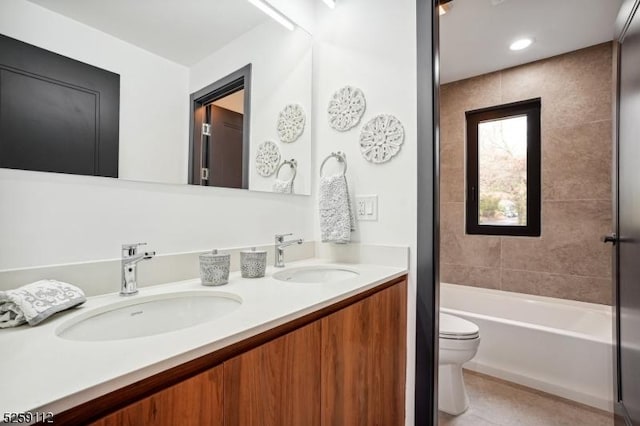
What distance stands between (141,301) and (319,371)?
514 millimetres

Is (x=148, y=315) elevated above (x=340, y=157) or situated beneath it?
situated beneath

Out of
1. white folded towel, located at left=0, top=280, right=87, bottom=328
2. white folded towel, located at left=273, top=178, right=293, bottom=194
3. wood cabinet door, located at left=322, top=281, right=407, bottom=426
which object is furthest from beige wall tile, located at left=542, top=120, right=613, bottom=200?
white folded towel, located at left=0, top=280, right=87, bottom=328

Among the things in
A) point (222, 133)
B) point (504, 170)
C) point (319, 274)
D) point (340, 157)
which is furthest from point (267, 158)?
point (504, 170)

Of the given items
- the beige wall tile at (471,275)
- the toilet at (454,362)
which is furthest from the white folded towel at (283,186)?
the beige wall tile at (471,275)

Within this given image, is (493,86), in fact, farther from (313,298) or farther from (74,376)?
(74,376)

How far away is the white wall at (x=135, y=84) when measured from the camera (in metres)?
0.77

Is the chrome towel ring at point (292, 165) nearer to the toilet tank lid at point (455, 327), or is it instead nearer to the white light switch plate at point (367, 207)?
the white light switch plate at point (367, 207)

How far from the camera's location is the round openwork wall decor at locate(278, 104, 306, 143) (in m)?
1.49

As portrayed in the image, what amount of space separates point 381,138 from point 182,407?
122 centimetres

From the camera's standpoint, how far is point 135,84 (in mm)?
940

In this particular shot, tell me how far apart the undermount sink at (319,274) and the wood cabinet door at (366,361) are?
0.23m

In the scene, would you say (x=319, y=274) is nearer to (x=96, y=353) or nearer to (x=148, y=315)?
(x=148, y=315)

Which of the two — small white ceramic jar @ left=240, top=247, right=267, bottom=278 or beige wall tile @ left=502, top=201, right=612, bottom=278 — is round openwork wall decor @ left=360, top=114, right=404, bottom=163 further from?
beige wall tile @ left=502, top=201, right=612, bottom=278

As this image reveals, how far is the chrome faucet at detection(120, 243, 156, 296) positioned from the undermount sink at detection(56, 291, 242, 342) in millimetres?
44
